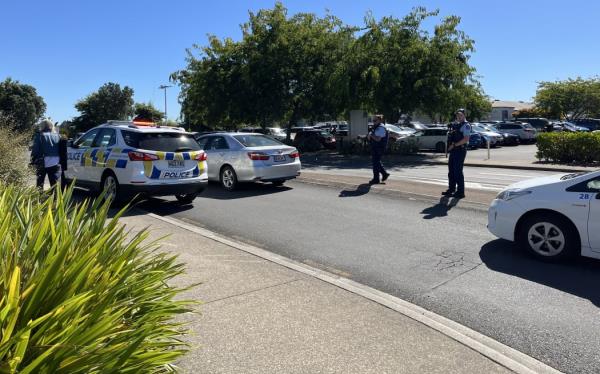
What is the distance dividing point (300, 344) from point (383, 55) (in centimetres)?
2233

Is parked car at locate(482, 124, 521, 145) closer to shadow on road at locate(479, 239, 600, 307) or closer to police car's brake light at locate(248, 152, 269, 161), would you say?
police car's brake light at locate(248, 152, 269, 161)

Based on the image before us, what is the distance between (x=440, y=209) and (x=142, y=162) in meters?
5.48

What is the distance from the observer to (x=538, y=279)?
5367 millimetres

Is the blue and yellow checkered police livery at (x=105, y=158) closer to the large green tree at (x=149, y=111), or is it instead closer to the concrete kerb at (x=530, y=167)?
the concrete kerb at (x=530, y=167)

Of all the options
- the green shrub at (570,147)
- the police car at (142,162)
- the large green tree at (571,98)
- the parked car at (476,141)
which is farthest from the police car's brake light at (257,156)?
the large green tree at (571,98)

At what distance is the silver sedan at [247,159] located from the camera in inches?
460

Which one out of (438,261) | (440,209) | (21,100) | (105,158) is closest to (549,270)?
(438,261)

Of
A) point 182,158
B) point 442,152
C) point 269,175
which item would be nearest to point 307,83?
point 442,152

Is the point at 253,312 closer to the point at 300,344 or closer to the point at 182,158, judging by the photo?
the point at 300,344

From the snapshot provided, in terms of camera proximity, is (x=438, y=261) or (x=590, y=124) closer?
(x=438, y=261)

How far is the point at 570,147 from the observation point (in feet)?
61.9

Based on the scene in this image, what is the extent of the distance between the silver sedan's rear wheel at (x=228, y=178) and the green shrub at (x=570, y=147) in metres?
13.4

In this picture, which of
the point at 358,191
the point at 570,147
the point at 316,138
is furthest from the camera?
the point at 316,138

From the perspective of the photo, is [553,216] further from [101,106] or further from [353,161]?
[101,106]
